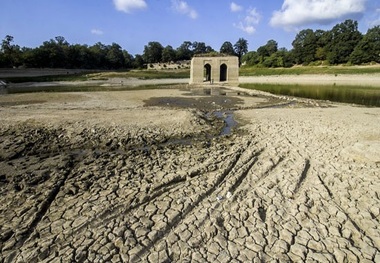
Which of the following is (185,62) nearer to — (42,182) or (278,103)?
(278,103)

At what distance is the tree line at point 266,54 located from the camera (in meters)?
63.9


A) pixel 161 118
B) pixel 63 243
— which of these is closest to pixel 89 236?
pixel 63 243

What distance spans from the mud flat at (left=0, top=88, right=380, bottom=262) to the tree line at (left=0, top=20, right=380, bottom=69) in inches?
2673

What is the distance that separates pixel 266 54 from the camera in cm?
8625

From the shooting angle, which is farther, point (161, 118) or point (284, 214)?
point (161, 118)

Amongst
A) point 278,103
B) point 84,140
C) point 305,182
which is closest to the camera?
point 305,182

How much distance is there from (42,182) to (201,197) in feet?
13.7

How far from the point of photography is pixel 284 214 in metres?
4.96

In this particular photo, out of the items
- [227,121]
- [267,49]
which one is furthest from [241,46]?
[227,121]

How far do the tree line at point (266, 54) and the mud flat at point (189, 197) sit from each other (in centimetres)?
6790

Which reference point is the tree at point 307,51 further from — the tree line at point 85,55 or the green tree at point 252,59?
the tree line at point 85,55

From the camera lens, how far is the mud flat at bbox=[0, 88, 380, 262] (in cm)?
409

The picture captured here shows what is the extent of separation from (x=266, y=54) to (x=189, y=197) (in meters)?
89.6

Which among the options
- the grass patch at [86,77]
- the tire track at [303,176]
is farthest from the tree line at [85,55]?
the tire track at [303,176]
